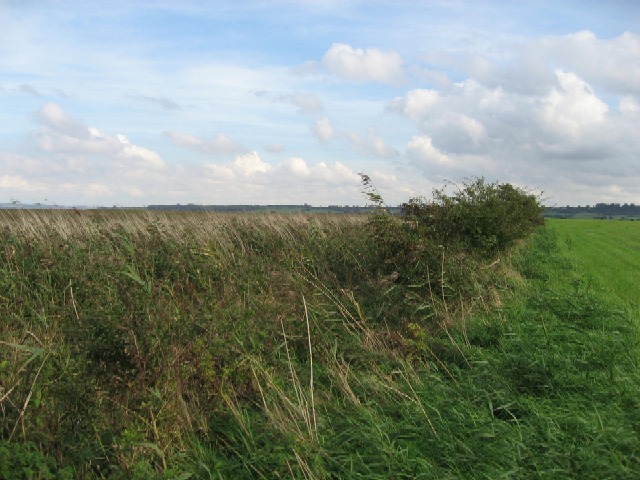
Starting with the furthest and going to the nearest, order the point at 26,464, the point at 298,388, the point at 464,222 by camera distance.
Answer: the point at 464,222 → the point at 298,388 → the point at 26,464

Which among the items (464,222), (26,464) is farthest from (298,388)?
(464,222)

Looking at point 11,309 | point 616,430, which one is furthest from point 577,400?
point 11,309

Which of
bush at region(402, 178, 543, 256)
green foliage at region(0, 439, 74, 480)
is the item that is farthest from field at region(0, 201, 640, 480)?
bush at region(402, 178, 543, 256)

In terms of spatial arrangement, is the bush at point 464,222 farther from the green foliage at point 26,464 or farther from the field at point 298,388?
the green foliage at point 26,464

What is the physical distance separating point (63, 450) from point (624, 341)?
6.29m

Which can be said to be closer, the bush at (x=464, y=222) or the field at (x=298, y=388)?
the field at (x=298, y=388)

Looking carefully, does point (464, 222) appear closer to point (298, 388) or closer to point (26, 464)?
point (298, 388)

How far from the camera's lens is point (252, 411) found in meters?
5.32

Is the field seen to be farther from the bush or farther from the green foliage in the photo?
the bush

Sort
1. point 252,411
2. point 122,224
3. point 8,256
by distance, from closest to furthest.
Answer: point 252,411, point 8,256, point 122,224

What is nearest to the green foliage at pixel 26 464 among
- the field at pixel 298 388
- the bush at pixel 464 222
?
the field at pixel 298 388

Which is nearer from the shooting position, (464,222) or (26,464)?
(26,464)

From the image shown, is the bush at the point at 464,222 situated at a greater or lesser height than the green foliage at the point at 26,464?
greater

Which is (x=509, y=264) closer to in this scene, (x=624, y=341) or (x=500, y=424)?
(x=624, y=341)
